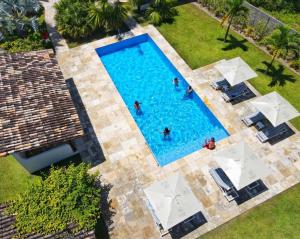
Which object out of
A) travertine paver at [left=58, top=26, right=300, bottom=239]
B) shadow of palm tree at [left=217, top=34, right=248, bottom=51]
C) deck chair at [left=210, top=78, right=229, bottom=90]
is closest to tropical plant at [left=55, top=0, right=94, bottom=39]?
travertine paver at [left=58, top=26, right=300, bottom=239]

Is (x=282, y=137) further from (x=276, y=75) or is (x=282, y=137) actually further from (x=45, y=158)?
(x=45, y=158)

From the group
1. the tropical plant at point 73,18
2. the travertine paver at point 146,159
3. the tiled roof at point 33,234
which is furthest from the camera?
the tropical plant at point 73,18

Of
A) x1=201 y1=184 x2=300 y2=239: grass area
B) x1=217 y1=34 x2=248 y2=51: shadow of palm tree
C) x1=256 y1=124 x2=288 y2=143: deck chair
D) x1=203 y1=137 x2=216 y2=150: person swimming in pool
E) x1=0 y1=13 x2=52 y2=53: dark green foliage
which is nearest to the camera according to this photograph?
x1=201 y1=184 x2=300 y2=239: grass area

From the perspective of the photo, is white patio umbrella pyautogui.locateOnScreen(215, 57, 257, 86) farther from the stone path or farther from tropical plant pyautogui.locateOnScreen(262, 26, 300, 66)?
tropical plant pyautogui.locateOnScreen(262, 26, 300, 66)

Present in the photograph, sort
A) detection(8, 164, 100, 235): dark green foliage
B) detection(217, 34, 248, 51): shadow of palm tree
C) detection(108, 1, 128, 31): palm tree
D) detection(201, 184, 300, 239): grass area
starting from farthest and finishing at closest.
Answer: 1. detection(108, 1, 128, 31): palm tree
2. detection(217, 34, 248, 51): shadow of palm tree
3. detection(201, 184, 300, 239): grass area
4. detection(8, 164, 100, 235): dark green foliage

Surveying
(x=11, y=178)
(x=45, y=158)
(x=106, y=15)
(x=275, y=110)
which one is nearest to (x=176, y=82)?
(x=275, y=110)

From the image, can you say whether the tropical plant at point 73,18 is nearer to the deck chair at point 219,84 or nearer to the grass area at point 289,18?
the deck chair at point 219,84

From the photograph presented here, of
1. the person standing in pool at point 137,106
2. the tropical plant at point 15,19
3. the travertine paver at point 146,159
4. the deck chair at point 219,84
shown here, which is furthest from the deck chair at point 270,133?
the tropical plant at point 15,19
